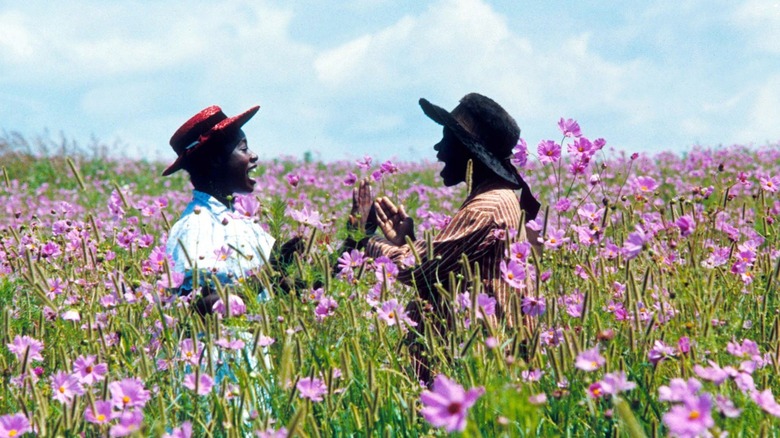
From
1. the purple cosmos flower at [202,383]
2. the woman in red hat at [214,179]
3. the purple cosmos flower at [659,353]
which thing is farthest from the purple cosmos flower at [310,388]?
the woman in red hat at [214,179]

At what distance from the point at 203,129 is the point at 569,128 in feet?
5.69

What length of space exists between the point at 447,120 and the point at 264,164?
44.8 feet

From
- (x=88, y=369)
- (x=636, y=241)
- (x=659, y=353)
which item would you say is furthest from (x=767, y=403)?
(x=88, y=369)

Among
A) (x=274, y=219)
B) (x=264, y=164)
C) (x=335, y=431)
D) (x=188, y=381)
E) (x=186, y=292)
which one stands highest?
(x=264, y=164)

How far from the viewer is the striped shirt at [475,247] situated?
3395mm

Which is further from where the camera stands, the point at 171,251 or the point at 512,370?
the point at 171,251

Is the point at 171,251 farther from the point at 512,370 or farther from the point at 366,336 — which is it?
the point at 512,370

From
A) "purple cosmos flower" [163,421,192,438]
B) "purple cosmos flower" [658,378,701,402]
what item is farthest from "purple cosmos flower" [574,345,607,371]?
"purple cosmos flower" [163,421,192,438]

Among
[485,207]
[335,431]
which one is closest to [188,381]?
[335,431]

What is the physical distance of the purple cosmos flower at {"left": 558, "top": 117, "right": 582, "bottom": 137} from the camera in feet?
11.2

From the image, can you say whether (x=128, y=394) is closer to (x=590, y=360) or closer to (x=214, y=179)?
(x=590, y=360)

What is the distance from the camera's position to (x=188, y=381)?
245cm

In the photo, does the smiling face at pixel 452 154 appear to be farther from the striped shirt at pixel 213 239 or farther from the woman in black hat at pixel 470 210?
the striped shirt at pixel 213 239

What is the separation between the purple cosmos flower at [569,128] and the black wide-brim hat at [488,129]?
0.33 m
